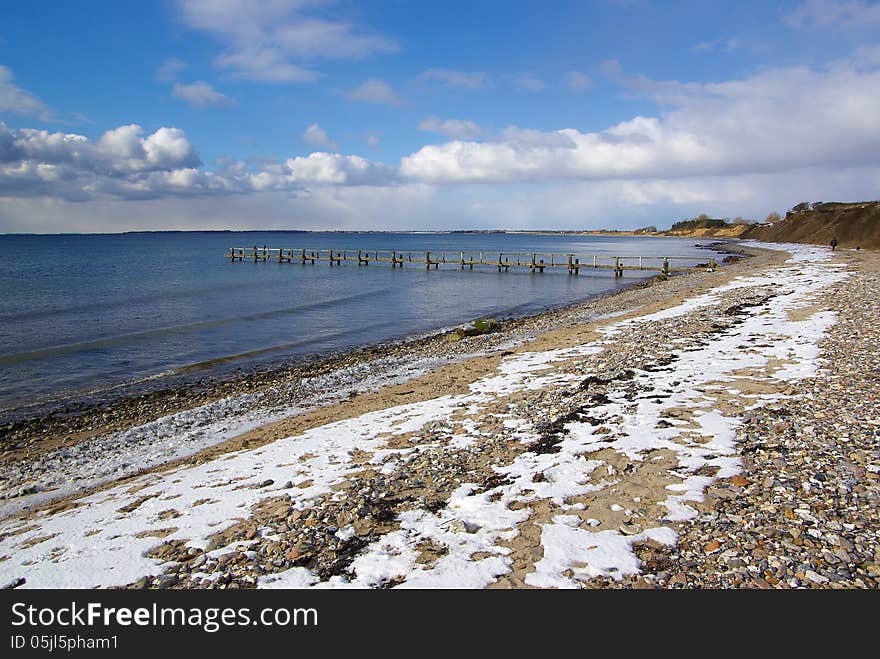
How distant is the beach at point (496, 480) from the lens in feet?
14.1

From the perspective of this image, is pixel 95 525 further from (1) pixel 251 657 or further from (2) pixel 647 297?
(2) pixel 647 297

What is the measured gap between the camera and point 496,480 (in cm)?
602

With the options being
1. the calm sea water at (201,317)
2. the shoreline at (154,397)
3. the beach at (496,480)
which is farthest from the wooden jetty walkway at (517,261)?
the beach at (496,480)

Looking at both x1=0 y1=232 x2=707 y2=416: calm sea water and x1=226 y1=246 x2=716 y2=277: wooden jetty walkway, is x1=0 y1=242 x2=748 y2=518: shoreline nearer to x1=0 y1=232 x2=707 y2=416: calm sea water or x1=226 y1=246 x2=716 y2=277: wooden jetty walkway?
x1=0 y1=232 x2=707 y2=416: calm sea water

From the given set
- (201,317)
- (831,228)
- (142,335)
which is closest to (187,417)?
(142,335)

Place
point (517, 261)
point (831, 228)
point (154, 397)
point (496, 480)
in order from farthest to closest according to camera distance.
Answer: point (831, 228) < point (517, 261) < point (154, 397) < point (496, 480)

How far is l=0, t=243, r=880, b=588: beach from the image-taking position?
4.29m

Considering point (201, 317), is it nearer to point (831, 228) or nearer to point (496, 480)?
point (496, 480)

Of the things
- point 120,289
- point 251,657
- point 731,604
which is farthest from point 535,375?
point 120,289

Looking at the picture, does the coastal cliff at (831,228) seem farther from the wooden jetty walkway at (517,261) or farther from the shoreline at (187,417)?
the shoreline at (187,417)

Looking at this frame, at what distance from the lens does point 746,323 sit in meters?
15.0

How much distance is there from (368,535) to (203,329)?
70.7 feet

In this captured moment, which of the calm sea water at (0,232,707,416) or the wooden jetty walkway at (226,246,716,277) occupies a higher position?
the wooden jetty walkway at (226,246,716,277)

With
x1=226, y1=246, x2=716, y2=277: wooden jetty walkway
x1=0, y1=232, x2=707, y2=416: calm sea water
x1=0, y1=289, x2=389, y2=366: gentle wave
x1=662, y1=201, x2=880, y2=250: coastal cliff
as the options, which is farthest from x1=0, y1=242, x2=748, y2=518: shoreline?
x1=662, y1=201, x2=880, y2=250: coastal cliff
